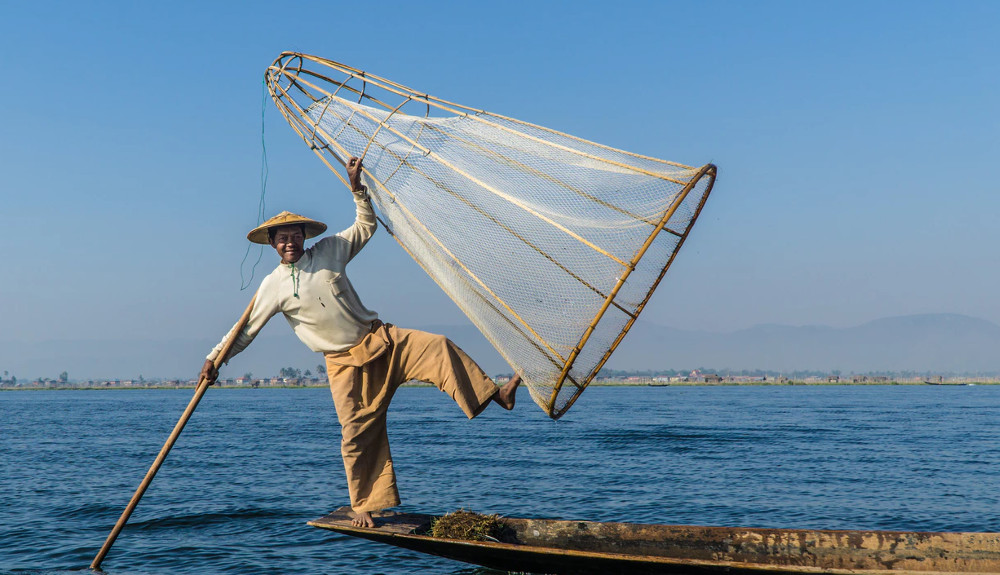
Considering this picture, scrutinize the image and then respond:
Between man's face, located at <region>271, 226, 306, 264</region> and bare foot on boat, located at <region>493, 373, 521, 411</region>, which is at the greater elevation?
man's face, located at <region>271, 226, 306, 264</region>

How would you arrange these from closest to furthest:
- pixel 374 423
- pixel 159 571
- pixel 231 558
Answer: pixel 374 423 < pixel 159 571 < pixel 231 558

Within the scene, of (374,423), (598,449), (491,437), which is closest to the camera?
(374,423)

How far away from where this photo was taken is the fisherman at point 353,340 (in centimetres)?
554

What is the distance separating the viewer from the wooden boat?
5.90 m

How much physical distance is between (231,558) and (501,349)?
22.0 feet

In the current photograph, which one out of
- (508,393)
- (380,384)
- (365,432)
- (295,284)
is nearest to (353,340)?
(380,384)

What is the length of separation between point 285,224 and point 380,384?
4.62ft

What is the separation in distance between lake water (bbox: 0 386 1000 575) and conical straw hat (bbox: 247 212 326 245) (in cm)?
530

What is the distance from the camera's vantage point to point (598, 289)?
514cm

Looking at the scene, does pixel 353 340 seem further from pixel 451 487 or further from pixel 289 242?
pixel 451 487

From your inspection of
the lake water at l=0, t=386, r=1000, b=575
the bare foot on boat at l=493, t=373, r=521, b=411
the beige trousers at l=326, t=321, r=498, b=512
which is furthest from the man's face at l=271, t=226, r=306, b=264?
the lake water at l=0, t=386, r=1000, b=575

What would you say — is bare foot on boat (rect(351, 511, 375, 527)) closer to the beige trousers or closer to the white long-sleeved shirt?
the beige trousers

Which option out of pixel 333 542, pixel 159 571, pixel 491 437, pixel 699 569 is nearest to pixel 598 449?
pixel 491 437

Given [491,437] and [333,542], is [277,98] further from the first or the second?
[491,437]
